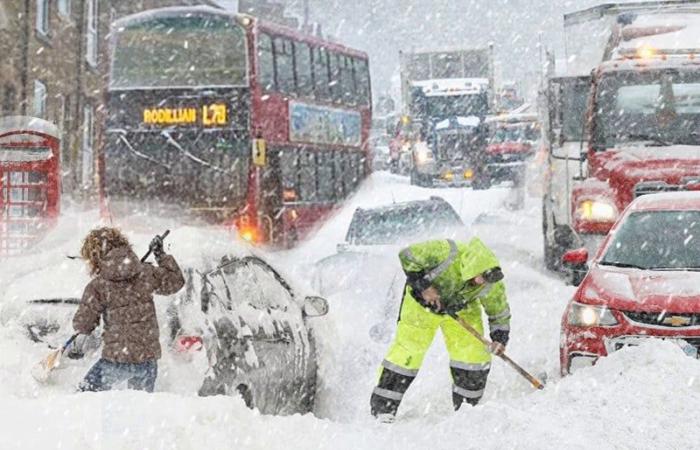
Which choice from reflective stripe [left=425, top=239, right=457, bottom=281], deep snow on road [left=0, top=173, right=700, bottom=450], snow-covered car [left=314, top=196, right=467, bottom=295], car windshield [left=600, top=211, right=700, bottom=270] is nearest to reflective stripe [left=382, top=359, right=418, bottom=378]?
deep snow on road [left=0, top=173, right=700, bottom=450]

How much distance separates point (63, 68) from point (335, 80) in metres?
12.8

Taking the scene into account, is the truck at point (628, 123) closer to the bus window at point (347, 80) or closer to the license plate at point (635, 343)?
the license plate at point (635, 343)

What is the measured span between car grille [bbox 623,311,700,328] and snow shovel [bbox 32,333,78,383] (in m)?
3.61

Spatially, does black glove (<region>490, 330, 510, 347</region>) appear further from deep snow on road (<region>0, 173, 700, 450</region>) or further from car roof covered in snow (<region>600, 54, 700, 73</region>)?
car roof covered in snow (<region>600, 54, 700, 73</region>)

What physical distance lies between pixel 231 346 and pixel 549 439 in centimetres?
182

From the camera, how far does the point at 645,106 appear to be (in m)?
11.8

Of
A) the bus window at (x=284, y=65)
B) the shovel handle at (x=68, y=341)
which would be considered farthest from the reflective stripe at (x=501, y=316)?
the bus window at (x=284, y=65)

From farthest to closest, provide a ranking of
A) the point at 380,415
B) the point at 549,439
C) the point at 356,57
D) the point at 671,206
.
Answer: the point at 356,57, the point at 671,206, the point at 380,415, the point at 549,439

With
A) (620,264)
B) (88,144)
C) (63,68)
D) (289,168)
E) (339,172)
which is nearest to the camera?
(620,264)

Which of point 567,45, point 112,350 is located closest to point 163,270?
point 112,350

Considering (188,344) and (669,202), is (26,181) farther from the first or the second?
(188,344)

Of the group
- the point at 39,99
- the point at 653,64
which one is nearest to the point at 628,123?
the point at 653,64

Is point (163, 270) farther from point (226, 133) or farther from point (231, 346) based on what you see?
point (226, 133)

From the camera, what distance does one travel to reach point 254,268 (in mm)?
7074
